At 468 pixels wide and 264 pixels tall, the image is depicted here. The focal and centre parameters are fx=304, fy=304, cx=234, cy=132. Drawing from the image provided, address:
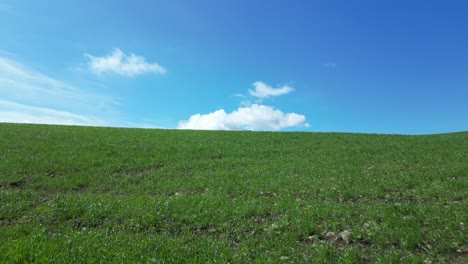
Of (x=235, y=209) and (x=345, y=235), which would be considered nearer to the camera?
(x=345, y=235)

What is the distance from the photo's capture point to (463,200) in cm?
1105

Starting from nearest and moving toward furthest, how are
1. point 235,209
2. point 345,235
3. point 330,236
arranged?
point 345,235 → point 330,236 → point 235,209

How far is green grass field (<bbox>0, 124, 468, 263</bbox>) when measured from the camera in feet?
26.1

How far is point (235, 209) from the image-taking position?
1141 centimetres

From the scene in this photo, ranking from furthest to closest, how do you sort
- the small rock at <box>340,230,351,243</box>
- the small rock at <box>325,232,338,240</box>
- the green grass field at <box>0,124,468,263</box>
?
the small rock at <box>325,232,338,240</box> < the small rock at <box>340,230,351,243</box> < the green grass field at <box>0,124,468,263</box>

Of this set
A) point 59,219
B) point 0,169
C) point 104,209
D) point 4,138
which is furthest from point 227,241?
point 4,138

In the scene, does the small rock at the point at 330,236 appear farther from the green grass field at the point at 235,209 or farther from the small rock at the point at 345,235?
the small rock at the point at 345,235

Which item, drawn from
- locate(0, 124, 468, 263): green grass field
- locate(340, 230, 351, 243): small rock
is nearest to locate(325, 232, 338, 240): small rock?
locate(0, 124, 468, 263): green grass field

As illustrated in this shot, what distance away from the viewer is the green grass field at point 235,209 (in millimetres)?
7957

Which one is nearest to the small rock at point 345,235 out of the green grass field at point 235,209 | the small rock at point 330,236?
the green grass field at point 235,209

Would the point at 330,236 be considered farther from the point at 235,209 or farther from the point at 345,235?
the point at 235,209

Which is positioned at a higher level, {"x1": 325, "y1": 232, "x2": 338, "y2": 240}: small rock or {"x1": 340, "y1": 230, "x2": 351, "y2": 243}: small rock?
{"x1": 340, "y1": 230, "x2": 351, "y2": 243}: small rock

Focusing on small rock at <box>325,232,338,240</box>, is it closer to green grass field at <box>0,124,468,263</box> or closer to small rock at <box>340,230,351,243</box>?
green grass field at <box>0,124,468,263</box>

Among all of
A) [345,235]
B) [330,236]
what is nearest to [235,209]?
[330,236]
